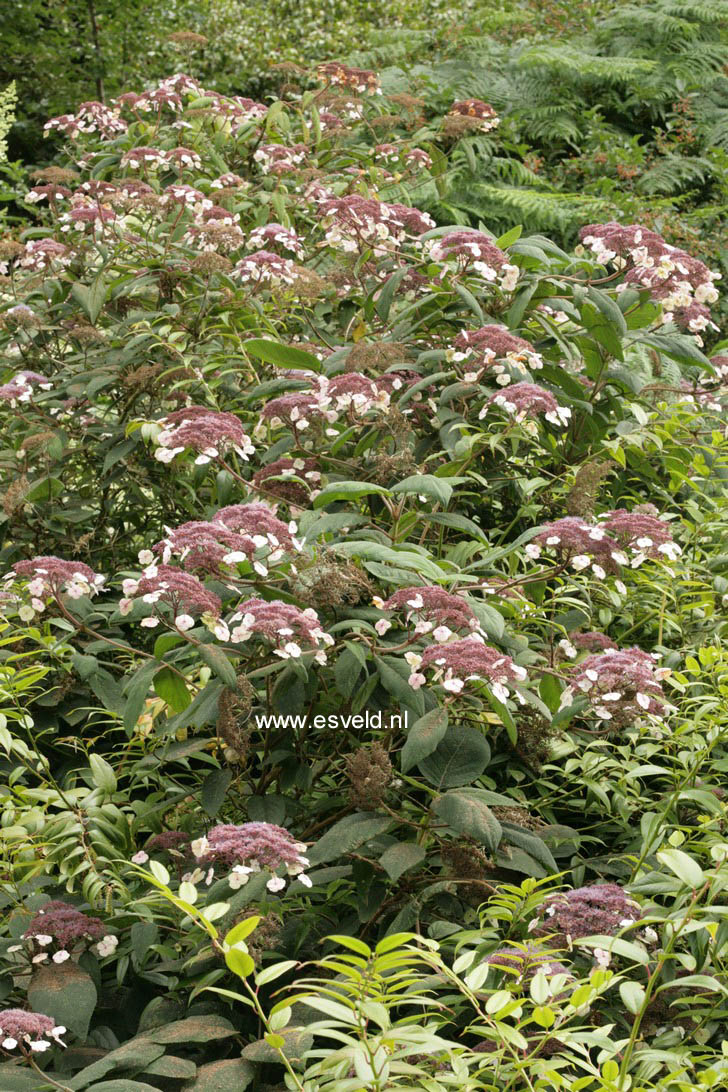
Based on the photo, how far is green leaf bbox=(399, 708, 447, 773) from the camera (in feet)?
5.05

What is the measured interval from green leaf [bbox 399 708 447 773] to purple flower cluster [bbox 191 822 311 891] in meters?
0.20

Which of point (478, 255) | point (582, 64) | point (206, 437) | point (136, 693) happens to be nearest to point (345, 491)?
point (206, 437)

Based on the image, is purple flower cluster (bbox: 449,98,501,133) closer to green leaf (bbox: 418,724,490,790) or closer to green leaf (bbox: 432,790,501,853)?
green leaf (bbox: 418,724,490,790)

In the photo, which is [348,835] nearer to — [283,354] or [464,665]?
[464,665]

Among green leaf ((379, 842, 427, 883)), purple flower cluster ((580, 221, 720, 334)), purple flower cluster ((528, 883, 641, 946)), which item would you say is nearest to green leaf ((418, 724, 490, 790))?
green leaf ((379, 842, 427, 883))

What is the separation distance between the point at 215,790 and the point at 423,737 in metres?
0.35

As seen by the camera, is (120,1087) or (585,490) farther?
(585,490)

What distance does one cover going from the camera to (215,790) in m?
1.68

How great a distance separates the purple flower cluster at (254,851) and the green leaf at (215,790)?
0.21 metres

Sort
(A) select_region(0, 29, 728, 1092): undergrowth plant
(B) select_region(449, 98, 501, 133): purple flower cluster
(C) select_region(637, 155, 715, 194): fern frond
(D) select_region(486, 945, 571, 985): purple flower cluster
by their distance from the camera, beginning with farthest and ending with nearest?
1. (C) select_region(637, 155, 715, 194): fern frond
2. (B) select_region(449, 98, 501, 133): purple flower cluster
3. (A) select_region(0, 29, 728, 1092): undergrowth plant
4. (D) select_region(486, 945, 571, 985): purple flower cluster

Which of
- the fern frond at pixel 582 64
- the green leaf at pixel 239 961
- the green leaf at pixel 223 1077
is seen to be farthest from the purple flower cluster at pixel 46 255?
the fern frond at pixel 582 64

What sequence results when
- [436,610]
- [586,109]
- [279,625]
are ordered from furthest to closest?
[586,109]
[436,610]
[279,625]

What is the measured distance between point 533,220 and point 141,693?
4.28m

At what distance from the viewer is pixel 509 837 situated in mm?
1651
